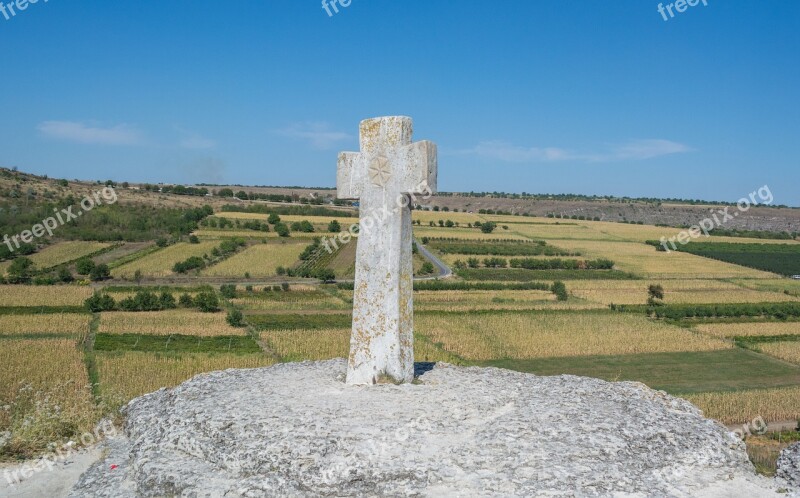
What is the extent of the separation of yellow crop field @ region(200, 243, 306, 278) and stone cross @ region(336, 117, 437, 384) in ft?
160

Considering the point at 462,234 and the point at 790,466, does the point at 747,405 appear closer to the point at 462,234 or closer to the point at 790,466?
the point at 790,466

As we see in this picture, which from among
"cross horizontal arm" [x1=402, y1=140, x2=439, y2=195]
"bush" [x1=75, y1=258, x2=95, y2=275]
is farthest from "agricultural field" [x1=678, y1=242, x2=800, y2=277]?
"cross horizontal arm" [x1=402, y1=140, x2=439, y2=195]

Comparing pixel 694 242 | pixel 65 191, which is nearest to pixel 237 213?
pixel 65 191

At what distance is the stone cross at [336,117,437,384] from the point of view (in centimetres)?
1472

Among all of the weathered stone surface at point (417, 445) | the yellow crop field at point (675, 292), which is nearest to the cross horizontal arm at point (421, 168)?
the weathered stone surface at point (417, 445)

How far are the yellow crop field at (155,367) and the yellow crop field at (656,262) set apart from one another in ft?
175

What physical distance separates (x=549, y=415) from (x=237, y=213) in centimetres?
9671

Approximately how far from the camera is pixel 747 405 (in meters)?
25.3

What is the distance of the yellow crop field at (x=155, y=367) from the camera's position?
22.9 metres

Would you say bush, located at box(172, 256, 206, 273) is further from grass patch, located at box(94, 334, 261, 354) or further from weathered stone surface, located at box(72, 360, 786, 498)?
weathered stone surface, located at box(72, 360, 786, 498)

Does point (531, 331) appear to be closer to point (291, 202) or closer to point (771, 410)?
point (771, 410)

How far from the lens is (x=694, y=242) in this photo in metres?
109

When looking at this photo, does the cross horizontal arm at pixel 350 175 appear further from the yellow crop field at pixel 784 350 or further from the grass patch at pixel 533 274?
the grass patch at pixel 533 274

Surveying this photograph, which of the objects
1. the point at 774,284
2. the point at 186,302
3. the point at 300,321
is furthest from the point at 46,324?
the point at 774,284
